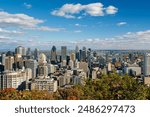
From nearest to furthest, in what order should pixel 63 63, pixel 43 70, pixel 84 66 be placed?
pixel 84 66
pixel 63 63
pixel 43 70

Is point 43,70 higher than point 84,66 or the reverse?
the reverse

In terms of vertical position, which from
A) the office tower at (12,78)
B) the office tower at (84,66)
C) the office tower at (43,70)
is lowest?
the office tower at (12,78)

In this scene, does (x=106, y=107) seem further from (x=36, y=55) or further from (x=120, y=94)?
(x=36, y=55)

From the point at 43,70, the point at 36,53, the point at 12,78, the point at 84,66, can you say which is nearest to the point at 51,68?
the point at 43,70

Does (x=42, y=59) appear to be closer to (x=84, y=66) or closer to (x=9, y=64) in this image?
(x=9, y=64)

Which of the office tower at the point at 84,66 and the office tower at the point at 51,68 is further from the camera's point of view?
the office tower at the point at 51,68

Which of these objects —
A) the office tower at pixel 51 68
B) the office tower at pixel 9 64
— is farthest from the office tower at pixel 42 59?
the office tower at pixel 51 68

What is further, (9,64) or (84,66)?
(9,64)

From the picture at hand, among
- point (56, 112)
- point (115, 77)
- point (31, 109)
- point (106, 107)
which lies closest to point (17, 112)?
point (31, 109)

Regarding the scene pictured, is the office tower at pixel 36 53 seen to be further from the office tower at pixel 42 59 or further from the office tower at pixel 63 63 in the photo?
the office tower at pixel 63 63

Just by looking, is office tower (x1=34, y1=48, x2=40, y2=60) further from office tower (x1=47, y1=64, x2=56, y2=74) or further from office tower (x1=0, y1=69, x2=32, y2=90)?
office tower (x1=47, y1=64, x2=56, y2=74)

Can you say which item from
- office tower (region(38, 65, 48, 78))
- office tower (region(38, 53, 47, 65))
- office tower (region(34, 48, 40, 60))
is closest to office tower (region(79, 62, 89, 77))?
office tower (region(34, 48, 40, 60))
